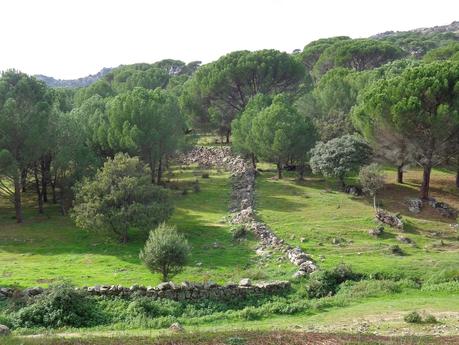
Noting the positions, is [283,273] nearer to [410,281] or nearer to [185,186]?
[410,281]

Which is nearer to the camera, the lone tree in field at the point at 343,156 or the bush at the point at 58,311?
the bush at the point at 58,311

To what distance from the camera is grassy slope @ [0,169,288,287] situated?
27266 mm

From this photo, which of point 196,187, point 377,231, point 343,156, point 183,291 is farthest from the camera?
point 196,187

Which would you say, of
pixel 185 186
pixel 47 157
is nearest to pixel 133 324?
pixel 47 157

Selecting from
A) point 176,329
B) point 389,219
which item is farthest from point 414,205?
point 176,329

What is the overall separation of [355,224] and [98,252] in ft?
63.2

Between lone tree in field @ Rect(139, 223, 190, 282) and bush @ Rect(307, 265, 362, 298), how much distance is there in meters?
6.68

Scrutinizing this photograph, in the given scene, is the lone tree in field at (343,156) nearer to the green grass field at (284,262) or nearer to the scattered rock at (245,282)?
the green grass field at (284,262)

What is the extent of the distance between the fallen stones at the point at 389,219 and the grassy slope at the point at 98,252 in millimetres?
11228

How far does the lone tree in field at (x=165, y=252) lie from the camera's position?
981 inches

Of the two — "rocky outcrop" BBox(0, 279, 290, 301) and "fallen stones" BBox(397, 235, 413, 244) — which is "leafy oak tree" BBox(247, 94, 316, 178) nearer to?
"fallen stones" BBox(397, 235, 413, 244)

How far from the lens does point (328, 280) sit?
2562 cm

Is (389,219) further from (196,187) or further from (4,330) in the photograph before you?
(4,330)

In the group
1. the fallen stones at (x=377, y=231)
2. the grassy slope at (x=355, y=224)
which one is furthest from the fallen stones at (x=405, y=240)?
the fallen stones at (x=377, y=231)
